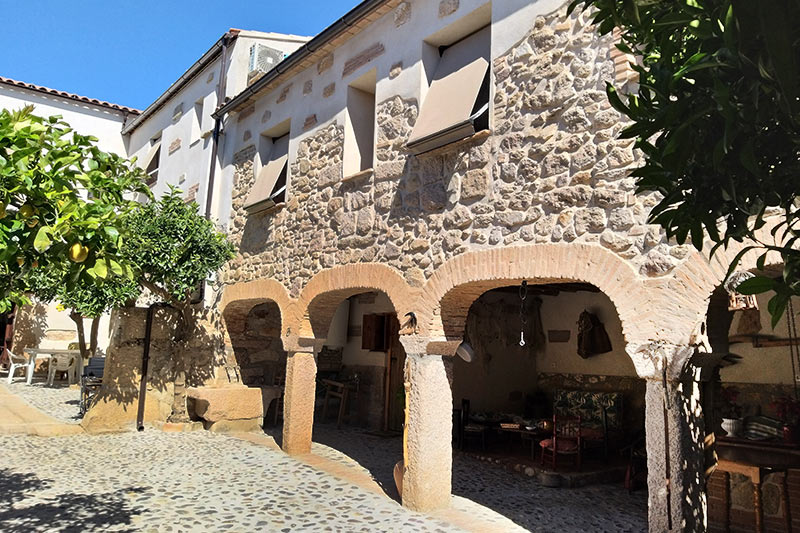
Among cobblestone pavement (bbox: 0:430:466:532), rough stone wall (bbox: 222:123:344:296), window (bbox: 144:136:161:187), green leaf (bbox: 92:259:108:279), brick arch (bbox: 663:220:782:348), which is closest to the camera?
green leaf (bbox: 92:259:108:279)

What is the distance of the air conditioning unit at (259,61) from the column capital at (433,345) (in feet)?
22.1

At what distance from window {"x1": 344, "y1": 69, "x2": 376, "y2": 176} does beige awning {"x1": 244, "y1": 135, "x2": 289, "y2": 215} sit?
1526mm

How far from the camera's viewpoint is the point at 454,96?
5781 millimetres

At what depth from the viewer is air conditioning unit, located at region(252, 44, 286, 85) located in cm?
1033

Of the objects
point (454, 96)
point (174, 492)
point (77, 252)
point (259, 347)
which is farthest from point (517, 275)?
point (259, 347)

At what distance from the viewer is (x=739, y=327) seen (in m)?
6.60

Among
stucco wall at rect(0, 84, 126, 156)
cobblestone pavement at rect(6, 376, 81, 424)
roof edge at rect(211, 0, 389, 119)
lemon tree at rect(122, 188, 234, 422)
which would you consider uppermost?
stucco wall at rect(0, 84, 126, 156)

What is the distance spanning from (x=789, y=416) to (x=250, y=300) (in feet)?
22.9

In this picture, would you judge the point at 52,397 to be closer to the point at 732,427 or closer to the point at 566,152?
the point at 566,152

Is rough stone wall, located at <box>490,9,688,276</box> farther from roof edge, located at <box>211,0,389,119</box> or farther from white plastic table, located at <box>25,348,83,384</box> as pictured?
white plastic table, located at <box>25,348,83,384</box>

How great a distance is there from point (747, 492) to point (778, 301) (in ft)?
16.6

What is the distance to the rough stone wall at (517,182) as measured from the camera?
4.30m

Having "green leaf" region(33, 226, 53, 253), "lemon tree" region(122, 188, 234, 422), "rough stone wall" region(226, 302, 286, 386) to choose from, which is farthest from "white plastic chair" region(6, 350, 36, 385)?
"green leaf" region(33, 226, 53, 253)

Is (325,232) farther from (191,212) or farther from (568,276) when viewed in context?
(568,276)
